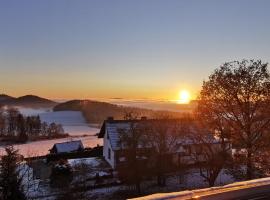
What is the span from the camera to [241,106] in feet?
92.5

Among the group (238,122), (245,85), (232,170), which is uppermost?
(245,85)

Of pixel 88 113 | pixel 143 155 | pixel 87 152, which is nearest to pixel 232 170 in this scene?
pixel 143 155

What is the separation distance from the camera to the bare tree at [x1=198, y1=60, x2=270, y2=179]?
27766 mm

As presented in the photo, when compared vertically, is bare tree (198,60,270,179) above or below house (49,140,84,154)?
above

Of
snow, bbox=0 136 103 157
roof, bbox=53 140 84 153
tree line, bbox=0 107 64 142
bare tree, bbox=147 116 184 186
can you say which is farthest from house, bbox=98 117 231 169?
tree line, bbox=0 107 64 142

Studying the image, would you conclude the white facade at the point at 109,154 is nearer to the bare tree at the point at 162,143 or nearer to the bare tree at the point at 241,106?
the bare tree at the point at 162,143

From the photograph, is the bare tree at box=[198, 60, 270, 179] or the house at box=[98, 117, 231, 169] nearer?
the bare tree at box=[198, 60, 270, 179]

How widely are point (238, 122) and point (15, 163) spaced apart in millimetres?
16901

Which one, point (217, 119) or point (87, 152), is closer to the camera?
point (217, 119)

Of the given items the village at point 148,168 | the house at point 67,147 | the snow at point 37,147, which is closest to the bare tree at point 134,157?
the village at point 148,168

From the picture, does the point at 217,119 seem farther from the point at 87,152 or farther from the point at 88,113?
the point at 88,113

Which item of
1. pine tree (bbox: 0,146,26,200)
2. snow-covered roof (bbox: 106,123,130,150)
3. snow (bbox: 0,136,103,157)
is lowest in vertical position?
snow (bbox: 0,136,103,157)

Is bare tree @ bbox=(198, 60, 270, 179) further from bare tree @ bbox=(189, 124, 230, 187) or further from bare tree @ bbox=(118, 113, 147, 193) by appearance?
bare tree @ bbox=(118, 113, 147, 193)

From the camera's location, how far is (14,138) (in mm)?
99812
